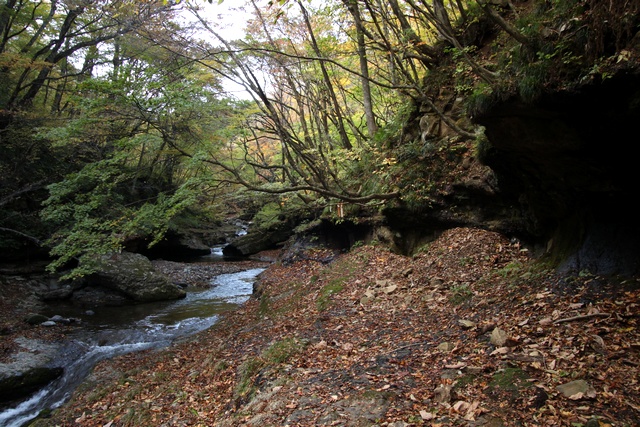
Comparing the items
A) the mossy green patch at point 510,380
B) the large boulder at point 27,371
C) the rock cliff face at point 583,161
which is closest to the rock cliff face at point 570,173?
the rock cliff face at point 583,161

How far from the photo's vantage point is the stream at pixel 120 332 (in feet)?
28.1

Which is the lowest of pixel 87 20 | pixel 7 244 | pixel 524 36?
pixel 7 244

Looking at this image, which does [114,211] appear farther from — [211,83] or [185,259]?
[185,259]

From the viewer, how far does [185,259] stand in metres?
24.5

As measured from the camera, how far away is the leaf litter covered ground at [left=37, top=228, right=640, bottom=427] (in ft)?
12.0

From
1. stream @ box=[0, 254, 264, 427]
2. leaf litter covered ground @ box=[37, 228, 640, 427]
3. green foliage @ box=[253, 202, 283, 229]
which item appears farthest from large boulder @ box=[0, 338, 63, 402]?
green foliage @ box=[253, 202, 283, 229]

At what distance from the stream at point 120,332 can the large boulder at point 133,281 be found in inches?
19.6

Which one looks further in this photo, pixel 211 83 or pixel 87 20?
pixel 87 20

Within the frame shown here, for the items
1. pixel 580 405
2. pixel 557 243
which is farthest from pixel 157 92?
pixel 580 405

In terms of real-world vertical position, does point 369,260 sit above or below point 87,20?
below

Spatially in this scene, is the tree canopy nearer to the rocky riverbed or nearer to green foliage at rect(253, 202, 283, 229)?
the rocky riverbed

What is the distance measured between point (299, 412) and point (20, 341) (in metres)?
9.87

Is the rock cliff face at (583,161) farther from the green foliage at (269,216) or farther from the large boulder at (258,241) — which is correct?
the large boulder at (258,241)

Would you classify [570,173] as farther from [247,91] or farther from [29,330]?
[29,330]
